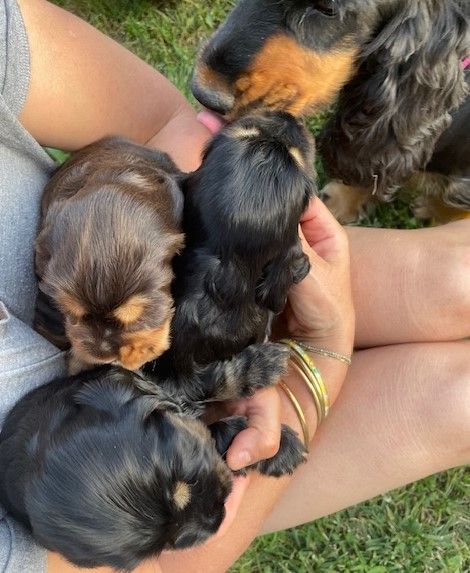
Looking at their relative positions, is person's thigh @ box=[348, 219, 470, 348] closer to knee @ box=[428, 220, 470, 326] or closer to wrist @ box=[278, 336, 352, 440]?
knee @ box=[428, 220, 470, 326]

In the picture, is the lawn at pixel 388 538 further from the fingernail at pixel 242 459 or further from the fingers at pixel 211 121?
the fingernail at pixel 242 459

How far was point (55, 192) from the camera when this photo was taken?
5.96 ft

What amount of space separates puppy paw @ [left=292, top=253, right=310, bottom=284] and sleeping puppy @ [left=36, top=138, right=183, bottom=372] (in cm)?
31

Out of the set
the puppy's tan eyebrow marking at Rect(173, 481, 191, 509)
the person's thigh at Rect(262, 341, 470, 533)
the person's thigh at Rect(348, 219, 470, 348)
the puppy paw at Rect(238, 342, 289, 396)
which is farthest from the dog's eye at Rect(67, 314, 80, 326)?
the person's thigh at Rect(348, 219, 470, 348)

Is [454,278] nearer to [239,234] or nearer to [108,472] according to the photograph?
[239,234]

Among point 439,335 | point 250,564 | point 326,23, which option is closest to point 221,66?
point 326,23

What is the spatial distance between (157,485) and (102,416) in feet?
0.65

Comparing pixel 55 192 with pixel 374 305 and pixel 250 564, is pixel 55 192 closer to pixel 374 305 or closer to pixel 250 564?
pixel 374 305

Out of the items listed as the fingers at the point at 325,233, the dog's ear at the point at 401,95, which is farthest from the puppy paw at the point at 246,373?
the dog's ear at the point at 401,95

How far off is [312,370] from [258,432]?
1.08 ft

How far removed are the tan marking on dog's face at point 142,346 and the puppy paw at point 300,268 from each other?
359 mm

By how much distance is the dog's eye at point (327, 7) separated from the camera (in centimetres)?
184

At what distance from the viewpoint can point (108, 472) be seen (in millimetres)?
1483

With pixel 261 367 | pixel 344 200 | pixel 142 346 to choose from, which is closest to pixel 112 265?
pixel 142 346
